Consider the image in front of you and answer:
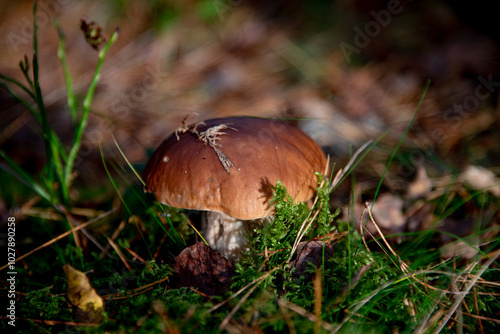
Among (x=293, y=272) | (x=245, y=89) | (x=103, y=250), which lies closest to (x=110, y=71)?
(x=245, y=89)

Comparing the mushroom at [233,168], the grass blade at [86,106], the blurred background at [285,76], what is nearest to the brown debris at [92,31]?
the grass blade at [86,106]

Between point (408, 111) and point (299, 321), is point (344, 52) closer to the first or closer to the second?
point (408, 111)

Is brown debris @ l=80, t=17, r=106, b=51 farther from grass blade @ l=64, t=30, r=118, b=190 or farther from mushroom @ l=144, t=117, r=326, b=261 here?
mushroom @ l=144, t=117, r=326, b=261

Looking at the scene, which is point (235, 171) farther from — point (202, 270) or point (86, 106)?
point (86, 106)

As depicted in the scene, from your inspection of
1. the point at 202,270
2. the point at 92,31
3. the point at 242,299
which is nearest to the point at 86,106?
→ the point at 92,31

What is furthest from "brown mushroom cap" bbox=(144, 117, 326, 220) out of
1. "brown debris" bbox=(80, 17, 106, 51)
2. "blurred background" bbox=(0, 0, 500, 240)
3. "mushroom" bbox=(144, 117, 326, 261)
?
"blurred background" bbox=(0, 0, 500, 240)
